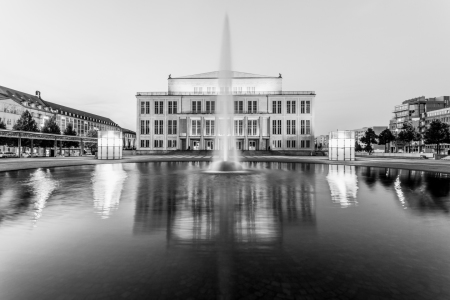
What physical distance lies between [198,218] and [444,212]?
838cm

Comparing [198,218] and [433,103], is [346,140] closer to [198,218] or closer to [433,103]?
[198,218]

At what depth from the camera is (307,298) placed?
3852 millimetres

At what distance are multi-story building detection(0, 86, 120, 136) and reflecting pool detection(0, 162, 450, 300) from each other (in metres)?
93.1

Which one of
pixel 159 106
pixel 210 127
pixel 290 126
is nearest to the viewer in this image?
pixel 210 127

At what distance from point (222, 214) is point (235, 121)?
224 ft

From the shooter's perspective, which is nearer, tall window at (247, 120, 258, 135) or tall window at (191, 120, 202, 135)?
tall window at (247, 120, 258, 135)

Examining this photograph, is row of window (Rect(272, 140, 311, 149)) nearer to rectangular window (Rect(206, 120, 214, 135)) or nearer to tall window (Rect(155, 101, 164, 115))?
rectangular window (Rect(206, 120, 214, 135))

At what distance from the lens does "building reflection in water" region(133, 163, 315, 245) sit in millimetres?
6578

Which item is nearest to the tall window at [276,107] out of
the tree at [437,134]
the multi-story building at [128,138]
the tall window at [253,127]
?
the tall window at [253,127]

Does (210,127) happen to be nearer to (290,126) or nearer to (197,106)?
(197,106)

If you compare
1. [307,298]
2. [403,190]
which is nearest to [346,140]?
[403,190]

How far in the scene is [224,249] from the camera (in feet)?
18.7

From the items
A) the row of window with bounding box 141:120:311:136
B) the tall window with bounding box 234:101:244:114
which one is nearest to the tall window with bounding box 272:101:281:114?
the row of window with bounding box 141:120:311:136

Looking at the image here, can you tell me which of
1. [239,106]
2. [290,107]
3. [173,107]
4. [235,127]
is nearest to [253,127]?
[235,127]
